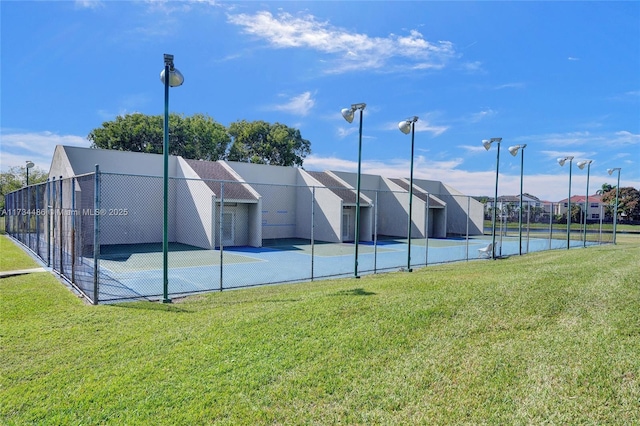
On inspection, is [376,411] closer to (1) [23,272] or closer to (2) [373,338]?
(2) [373,338]

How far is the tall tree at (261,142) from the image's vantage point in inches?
1586

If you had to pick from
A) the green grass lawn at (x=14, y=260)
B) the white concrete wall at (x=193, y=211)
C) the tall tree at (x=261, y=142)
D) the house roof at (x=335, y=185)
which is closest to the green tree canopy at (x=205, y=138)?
the tall tree at (x=261, y=142)

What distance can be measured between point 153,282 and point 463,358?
813 centimetres

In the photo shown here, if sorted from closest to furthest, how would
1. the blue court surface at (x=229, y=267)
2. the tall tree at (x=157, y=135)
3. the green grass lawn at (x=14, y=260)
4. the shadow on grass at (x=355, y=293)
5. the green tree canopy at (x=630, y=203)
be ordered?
the shadow on grass at (x=355, y=293), the blue court surface at (x=229, y=267), the green grass lawn at (x=14, y=260), the tall tree at (x=157, y=135), the green tree canopy at (x=630, y=203)

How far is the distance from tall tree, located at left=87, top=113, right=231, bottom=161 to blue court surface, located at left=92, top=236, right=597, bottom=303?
59.8 ft

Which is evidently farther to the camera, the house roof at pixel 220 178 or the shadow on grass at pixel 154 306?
the house roof at pixel 220 178

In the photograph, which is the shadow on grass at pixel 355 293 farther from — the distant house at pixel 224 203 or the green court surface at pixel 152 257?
the distant house at pixel 224 203

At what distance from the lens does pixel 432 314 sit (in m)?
5.40

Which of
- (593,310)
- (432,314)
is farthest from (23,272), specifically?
(593,310)

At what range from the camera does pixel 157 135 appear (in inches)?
1261

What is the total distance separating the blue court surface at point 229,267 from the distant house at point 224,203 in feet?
6.07

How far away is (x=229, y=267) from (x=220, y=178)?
8.87 metres

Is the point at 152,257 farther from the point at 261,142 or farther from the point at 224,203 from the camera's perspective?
the point at 261,142

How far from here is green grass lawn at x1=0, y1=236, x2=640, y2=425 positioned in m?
3.29
